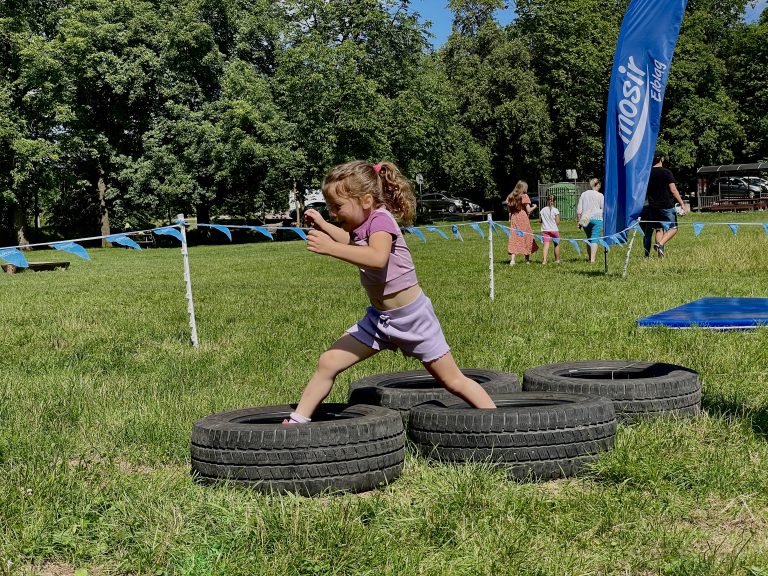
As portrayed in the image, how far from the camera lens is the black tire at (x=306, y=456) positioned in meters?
3.78

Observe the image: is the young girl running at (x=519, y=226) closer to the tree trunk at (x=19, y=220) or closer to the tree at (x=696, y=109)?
the tree trunk at (x=19, y=220)

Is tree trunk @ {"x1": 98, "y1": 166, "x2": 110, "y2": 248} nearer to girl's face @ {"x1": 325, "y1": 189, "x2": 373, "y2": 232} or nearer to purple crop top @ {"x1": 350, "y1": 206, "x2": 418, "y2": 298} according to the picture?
girl's face @ {"x1": 325, "y1": 189, "x2": 373, "y2": 232}

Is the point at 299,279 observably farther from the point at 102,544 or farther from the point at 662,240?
the point at 102,544

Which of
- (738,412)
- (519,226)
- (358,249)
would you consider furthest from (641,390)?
(519,226)

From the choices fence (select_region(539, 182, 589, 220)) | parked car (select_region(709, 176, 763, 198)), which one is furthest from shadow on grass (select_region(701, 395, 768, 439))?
parked car (select_region(709, 176, 763, 198))

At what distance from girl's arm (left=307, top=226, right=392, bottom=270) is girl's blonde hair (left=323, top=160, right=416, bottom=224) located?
0.90 feet

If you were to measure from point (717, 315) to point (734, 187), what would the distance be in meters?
43.9

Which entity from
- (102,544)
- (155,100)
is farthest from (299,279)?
(155,100)

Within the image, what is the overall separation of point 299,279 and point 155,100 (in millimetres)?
28480

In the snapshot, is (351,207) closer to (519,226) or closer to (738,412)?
(738,412)

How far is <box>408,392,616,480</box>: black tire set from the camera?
3.95 meters

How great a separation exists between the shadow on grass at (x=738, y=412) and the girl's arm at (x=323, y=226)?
2.48 m

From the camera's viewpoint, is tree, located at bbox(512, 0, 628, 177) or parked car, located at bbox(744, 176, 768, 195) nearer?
parked car, located at bbox(744, 176, 768, 195)

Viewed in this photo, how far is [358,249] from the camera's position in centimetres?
400
